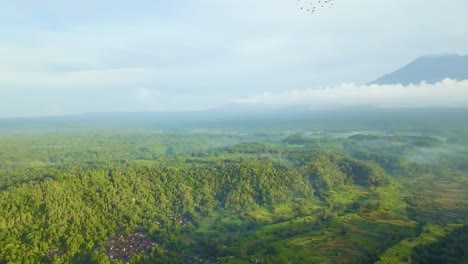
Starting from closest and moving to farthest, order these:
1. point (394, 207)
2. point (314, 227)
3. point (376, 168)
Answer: point (314, 227) → point (394, 207) → point (376, 168)

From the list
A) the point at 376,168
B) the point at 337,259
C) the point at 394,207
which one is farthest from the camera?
the point at 376,168

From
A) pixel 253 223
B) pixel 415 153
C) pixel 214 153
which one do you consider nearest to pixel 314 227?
pixel 253 223

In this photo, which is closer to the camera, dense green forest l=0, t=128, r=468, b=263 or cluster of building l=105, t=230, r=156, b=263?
dense green forest l=0, t=128, r=468, b=263

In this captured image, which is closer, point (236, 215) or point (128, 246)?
point (128, 246)

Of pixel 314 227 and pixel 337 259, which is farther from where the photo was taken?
pixel 314 227

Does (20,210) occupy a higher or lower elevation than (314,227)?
higher

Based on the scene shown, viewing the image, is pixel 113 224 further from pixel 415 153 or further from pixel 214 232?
pixel 415 153

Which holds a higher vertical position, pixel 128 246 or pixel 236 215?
pixel 128 246

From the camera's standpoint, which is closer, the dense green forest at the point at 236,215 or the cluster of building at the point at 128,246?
the dense green forest at the point at 236,215
